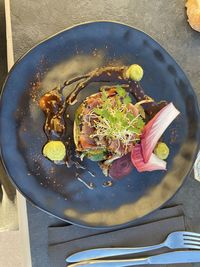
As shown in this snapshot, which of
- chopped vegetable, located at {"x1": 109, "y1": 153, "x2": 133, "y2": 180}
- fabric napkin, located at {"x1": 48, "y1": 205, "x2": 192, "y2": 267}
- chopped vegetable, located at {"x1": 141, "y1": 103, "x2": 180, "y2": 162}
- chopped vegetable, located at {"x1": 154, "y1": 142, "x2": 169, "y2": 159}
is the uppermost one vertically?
chopped vegetable, located at {"x1": 141, "y1": 103, "x2": 180, "y2": 162}

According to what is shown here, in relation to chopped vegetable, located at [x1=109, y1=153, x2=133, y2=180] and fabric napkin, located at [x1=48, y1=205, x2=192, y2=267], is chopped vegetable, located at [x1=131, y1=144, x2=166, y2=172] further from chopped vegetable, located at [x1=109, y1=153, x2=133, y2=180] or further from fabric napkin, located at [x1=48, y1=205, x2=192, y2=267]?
fabric napkin, located at [x1=48, y1=205, x2=192, y2=267]

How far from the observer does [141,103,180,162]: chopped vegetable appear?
1014 millimetres

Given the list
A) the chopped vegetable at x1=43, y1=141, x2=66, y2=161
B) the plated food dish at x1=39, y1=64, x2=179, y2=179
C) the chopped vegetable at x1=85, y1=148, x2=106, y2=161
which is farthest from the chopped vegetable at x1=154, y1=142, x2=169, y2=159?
the chopped vegetable at x1=43, y1=141, x2=66, y2=161

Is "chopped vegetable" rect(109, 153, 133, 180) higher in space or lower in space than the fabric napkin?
higher

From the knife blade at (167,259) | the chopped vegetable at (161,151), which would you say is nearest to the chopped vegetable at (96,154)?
the chopped vegetable at (161,151)

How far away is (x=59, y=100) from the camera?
1015mm

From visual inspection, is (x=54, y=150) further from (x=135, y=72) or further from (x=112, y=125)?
(x=135, y=72)

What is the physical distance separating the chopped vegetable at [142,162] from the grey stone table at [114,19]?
0.15m

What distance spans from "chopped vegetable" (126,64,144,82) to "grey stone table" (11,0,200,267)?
0.16 m

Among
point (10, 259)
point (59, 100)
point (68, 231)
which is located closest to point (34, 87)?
point (59, 100)

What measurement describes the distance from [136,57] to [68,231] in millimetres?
472

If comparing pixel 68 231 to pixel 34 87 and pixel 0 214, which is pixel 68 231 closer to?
pixel 0 214

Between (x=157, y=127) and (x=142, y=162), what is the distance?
0.31 feet

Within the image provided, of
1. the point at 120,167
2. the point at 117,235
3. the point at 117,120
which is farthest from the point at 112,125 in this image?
the point at 117,235
